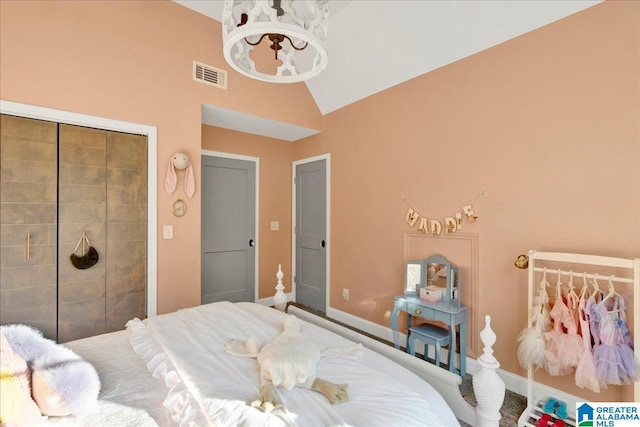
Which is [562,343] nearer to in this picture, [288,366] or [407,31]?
[288,366]

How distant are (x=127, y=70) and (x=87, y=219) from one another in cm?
127

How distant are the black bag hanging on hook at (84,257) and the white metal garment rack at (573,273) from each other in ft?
10.6

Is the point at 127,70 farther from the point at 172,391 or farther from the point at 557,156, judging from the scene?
the point at 557,156

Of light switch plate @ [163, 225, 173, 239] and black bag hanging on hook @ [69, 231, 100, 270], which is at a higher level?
light switch plate @ [163, 225, 173, 239]

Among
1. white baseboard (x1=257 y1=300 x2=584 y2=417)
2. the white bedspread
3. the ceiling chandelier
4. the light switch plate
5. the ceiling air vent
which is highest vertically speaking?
the ceiling air vent

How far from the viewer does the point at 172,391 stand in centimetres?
112

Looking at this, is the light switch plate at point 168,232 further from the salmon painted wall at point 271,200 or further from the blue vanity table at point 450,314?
the blue vanity table at point 450,314

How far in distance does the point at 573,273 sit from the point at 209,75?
334 cm

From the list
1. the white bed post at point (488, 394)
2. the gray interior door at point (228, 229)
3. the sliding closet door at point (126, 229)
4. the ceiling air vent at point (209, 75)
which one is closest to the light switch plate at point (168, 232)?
the sliding closet door at point (126, 229)

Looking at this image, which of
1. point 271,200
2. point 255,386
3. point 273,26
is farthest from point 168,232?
point 273,26

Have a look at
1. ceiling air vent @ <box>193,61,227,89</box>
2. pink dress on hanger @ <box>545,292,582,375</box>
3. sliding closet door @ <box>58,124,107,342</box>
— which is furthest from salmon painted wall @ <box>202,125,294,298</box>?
pink dress on hanger @ <box>545,292,582,375</box>

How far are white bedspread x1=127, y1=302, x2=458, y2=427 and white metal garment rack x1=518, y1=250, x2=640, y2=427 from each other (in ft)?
4.08

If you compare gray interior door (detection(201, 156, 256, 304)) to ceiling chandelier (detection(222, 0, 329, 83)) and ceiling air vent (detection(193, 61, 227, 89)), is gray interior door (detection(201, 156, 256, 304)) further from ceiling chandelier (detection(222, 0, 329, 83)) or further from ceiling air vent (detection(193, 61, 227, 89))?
ceiling chandelier (detection(222, 0, 329, 83))

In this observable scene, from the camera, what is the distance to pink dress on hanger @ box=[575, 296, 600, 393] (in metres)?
1.67
